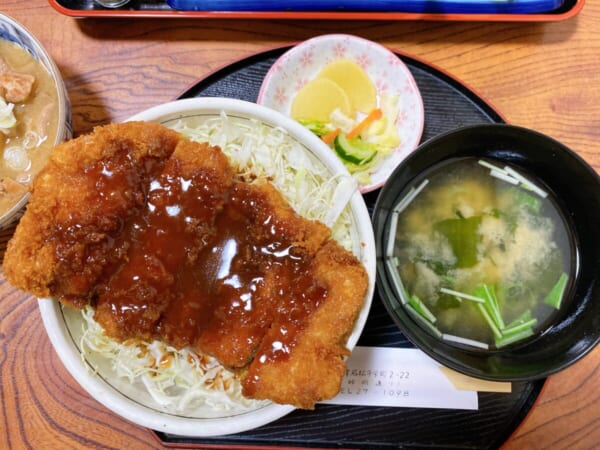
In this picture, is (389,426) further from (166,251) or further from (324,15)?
(324,15)

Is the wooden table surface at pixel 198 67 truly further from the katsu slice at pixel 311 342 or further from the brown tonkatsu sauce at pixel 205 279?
the katsu slice at pixel 311 342

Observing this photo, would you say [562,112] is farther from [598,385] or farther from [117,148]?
[117,148]

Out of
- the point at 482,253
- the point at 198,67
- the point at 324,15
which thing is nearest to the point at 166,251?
the point at 198,67

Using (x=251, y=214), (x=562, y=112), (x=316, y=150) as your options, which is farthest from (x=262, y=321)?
(x=562, y=112)

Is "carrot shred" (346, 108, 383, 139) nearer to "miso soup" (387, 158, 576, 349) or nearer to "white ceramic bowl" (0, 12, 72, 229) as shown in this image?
"miso soup" (387, 158, 576, 349)

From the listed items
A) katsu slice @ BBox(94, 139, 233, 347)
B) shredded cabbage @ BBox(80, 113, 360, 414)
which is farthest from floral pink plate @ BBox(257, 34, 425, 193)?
katsu slice @ BBox(94, 139, 233, 347)

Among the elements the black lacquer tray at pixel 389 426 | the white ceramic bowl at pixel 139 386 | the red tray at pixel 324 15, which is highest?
the red tray at pixel 324 15

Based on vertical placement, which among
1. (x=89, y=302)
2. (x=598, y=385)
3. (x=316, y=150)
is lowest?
(x=598, y=385)

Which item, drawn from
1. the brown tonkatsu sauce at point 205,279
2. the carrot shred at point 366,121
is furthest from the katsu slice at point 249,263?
the carrot shred at point 366,121
